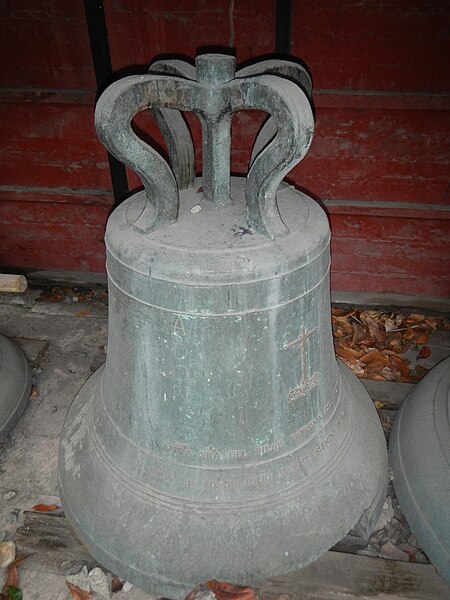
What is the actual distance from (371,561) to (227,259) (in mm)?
1348

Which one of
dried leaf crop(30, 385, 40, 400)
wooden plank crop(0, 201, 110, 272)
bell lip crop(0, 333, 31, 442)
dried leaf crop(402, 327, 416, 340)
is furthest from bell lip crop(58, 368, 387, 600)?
wooden plank crop(0, 201, 110, 272)

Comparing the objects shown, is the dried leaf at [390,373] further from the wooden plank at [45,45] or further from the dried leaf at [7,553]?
the wooden plank at [45,45]

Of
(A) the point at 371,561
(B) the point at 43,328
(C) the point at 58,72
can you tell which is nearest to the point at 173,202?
(A) the point at 371,561

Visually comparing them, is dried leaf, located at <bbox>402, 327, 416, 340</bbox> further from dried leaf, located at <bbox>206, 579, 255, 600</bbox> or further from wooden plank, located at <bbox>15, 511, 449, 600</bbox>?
dried leaf, located at <bbox>206, 579, 255, 600</bbox>

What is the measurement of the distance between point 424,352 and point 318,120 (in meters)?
1.55

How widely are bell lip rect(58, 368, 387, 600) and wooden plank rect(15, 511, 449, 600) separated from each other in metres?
0.10

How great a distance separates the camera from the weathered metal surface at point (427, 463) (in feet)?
6.19

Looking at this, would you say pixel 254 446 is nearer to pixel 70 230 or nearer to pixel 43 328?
pixel 43 328

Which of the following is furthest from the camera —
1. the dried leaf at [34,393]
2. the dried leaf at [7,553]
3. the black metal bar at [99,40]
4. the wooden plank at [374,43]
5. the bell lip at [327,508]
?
the dried leaf at [34,393]

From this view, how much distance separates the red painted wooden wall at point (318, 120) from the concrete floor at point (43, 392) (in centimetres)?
45

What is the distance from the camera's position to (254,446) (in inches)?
67.7

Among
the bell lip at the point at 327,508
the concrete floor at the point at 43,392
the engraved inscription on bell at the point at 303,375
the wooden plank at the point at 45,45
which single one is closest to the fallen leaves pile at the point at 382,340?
the bell lip at the point at 327,508

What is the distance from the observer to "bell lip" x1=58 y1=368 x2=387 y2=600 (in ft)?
5.88

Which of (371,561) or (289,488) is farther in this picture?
(371,561)
